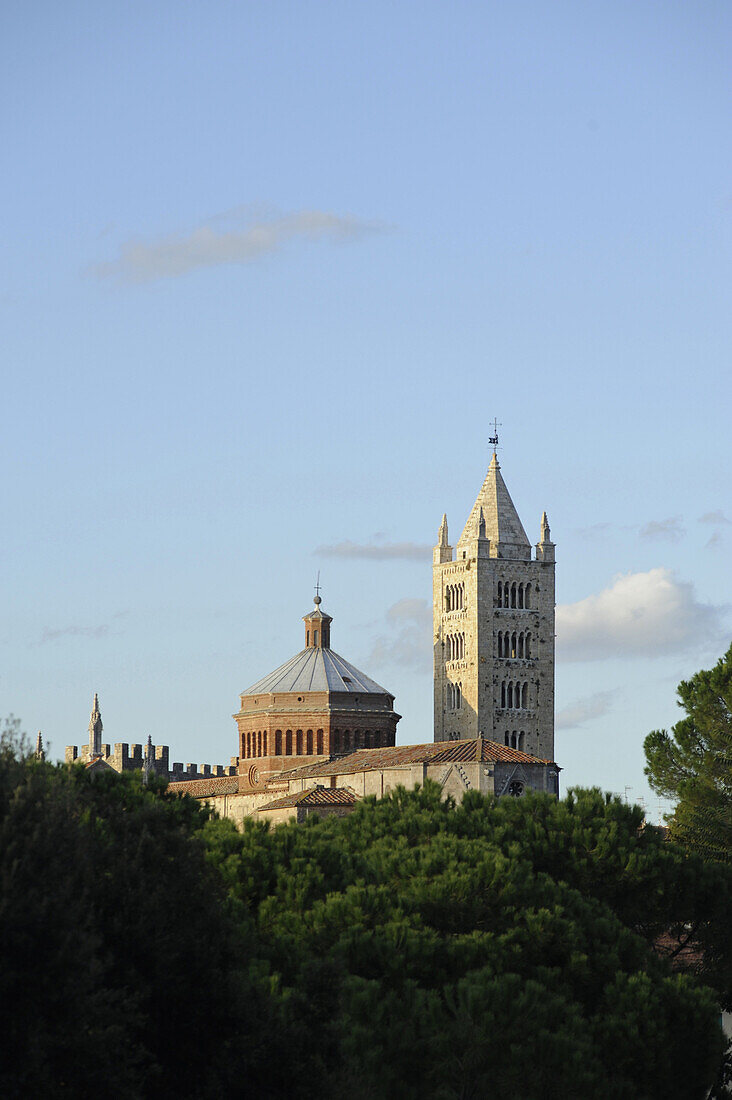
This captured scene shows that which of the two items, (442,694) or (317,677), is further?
(442,694)

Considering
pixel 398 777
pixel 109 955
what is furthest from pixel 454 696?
pixel 109 955

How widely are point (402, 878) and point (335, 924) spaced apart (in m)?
3.59

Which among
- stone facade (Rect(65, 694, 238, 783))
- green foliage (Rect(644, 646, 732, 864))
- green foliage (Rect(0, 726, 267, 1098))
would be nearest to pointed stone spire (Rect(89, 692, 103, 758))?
stone facade (Rect(65, 694, 238, 783))

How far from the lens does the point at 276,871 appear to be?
2675 centimetres

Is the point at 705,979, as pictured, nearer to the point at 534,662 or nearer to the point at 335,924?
the point at 335,924

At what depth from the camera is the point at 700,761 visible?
4453 centimetres

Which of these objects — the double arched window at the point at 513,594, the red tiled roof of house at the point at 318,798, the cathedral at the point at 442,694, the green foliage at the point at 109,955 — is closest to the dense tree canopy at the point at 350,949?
the green foliage at the point at 109,955

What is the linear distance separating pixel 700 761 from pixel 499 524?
46576 millimetres

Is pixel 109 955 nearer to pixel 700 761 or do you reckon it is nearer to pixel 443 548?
pixel 700 761

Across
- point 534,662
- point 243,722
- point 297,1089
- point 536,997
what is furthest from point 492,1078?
point 534,662

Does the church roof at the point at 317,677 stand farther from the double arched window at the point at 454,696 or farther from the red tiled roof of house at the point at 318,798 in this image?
the red tiled roof of house at the point at 318,798

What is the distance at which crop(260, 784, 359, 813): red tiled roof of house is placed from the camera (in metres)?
60.7

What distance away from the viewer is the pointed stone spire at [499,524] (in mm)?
90062

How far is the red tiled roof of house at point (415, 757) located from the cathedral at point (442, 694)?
151 mm
